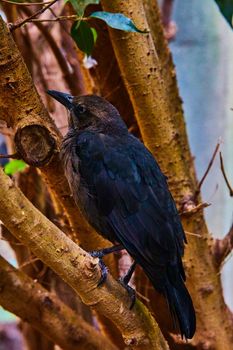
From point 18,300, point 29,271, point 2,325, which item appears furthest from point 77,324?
point 2,325

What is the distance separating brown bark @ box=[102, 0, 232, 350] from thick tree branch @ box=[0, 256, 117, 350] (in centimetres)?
31

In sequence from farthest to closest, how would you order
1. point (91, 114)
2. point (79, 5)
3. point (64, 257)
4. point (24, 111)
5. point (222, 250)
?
point (222, 250), point (91, 114), point (24, 111), point (79, 5), point (64, 257)

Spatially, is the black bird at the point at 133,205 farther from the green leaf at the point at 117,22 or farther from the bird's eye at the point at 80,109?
the green leaf at the point at 117,22

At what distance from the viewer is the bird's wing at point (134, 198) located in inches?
60.2

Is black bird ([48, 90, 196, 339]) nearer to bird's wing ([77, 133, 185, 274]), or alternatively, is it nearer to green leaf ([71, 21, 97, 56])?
bird's wing ([77, 133, 185, 274])

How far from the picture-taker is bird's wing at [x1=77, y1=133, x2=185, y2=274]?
5.02ft

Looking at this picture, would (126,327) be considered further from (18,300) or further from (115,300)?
(18,300)

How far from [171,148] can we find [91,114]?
0.85 feet

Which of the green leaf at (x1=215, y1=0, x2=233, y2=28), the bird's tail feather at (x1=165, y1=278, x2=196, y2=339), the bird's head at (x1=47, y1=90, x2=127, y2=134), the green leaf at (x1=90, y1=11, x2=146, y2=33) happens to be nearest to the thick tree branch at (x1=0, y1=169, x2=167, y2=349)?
the bird's tail feather at (x1=165, y1=278, x2=196, y2=339)

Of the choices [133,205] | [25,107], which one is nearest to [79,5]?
[25,107]

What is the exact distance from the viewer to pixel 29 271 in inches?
85.3

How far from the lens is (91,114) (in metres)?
1.79

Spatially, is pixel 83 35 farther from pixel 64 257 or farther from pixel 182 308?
pixel 182 308

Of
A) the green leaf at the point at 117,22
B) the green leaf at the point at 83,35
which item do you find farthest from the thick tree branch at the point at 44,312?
the green leaf at the point at 117,22
